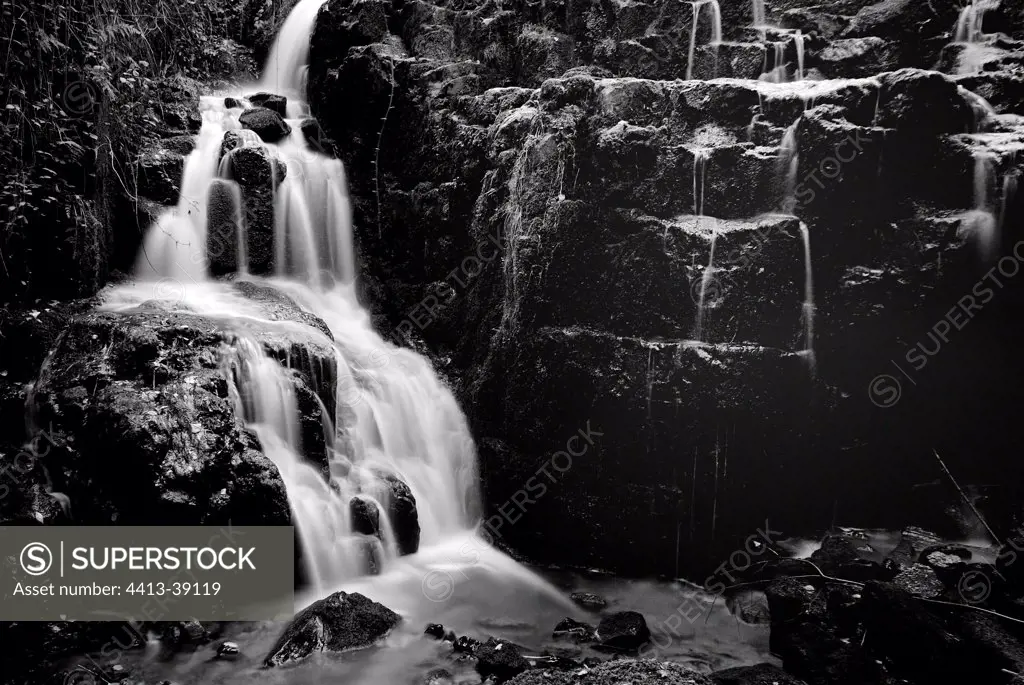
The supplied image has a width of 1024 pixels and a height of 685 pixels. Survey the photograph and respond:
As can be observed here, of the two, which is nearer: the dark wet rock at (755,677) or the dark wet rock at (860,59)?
the dark wet rock at (755,677)

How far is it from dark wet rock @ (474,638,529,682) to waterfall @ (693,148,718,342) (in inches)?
142

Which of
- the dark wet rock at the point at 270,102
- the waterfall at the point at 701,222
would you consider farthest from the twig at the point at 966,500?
the dark wet rock at the point at 270,102

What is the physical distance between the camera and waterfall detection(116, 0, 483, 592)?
6.95 m

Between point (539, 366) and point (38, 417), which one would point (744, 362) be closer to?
point (539, 366)

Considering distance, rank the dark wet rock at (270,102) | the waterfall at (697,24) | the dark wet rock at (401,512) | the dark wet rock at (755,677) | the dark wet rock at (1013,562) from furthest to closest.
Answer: the dark wet rock at (270,102) < the waterfall at (697,24) < the dark wet rock at (401,512) < the dark wet rock at (1013,562) < the dark wet rock at (755,677)

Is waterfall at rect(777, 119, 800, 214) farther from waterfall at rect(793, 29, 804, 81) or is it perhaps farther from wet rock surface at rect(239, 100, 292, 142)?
wet rock surface at rect(239, 100, 292, 142)

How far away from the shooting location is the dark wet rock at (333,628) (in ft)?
18.0

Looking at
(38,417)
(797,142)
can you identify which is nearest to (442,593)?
(38,417)

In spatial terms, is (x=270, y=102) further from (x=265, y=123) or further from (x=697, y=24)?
(x=697, y=24)

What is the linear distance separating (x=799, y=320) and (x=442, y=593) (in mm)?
4557

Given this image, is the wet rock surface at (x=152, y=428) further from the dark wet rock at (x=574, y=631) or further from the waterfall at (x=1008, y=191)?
the waterfall at (x=1008, y=191)

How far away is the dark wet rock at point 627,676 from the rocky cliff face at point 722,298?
4069mm

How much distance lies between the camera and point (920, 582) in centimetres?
603

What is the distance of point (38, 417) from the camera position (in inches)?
256
